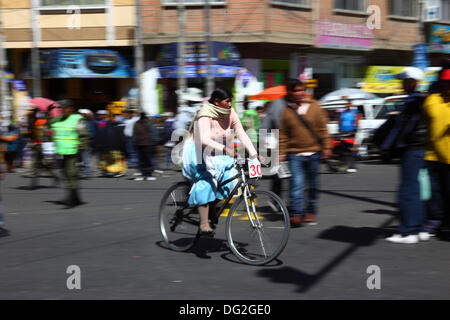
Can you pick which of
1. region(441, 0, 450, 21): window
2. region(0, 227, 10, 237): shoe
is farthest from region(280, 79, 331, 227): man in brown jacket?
region(441, 0, 450, 21): window

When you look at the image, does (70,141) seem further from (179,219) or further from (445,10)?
(445,10)

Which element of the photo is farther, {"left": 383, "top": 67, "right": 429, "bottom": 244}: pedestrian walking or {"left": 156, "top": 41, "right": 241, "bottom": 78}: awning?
{"left": 156, "top": 41, "right": 241, "bottom": 78}: awning

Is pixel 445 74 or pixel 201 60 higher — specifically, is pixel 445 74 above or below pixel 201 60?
below

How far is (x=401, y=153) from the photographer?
19.1 feet

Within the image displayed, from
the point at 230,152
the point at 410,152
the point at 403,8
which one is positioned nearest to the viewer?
the point at 230,152

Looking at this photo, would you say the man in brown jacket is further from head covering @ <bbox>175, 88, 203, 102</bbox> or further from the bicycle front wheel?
head covering @ <bbox>175, 88, 203, 102</bbox>

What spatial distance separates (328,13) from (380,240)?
17649 millimetres

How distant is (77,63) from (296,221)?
1550cm

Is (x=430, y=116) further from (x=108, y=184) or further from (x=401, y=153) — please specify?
(x=108, y=184)

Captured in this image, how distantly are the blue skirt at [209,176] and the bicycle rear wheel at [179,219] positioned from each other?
24 cm

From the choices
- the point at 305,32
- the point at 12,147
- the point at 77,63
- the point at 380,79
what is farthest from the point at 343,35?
the point at 12,147

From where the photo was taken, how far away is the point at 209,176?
17.6 ft

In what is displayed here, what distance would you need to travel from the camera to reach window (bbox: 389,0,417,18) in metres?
24.1

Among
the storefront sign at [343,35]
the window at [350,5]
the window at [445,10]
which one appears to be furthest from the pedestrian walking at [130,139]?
the window at [445,10]
